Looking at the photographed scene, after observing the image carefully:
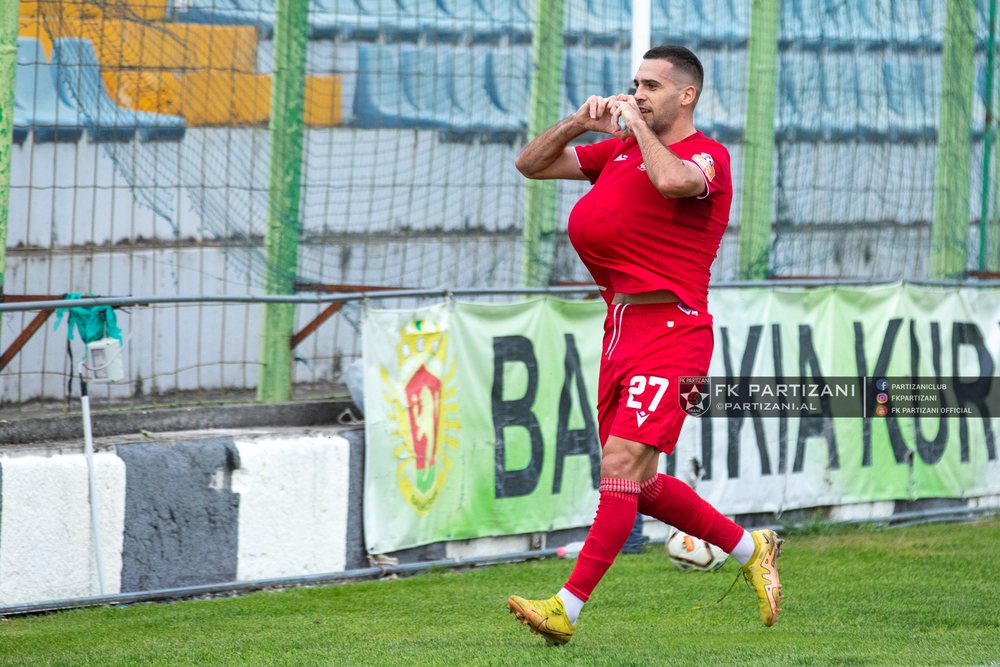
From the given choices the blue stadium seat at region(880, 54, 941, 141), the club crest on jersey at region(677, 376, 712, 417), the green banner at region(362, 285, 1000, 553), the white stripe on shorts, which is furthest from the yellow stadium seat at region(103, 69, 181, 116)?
the blue stadium seat at region(880, 54, 941, 141)

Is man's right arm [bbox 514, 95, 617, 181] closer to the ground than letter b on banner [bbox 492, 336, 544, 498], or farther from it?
farther from it

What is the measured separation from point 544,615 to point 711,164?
5.58 ft

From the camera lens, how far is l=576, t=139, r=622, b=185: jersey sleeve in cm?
589

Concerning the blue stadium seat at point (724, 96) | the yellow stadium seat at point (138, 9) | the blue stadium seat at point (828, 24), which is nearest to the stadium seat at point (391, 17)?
the yellow stadium seat at point (138, 9)

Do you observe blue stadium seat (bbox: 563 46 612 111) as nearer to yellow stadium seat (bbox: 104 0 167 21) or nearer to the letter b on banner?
the letter b on banner

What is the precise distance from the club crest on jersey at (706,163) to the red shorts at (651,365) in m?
0.48

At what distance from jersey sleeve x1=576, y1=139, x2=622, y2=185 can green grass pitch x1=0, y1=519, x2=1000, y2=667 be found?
1.80m

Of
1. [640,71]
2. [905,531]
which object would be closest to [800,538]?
[905,531]

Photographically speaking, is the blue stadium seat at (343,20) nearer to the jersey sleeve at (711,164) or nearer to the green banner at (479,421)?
the green banner at (479,421)

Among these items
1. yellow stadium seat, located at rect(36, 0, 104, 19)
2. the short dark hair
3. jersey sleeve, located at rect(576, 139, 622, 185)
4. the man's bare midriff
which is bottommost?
the man's bare midriff

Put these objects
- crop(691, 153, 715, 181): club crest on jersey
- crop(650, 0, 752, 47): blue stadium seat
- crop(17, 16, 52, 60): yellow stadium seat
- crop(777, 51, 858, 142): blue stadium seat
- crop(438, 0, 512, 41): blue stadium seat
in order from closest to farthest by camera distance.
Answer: crop(691, 153, 715, 181): club crest on jersey < crop(17, 16, 52, 60): yellow stadium seat < crop(438, 0, 512, 41): blue stadium seat < crop(650, 0, 752, 47): blue stadium seat < crop(777, 51, 858, 142): blue stadium seat

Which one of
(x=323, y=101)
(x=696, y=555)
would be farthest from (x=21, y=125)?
(x=696, y=555)

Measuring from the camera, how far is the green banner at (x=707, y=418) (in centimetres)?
782

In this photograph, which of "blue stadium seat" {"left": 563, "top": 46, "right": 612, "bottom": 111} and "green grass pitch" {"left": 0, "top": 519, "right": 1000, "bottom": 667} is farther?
"blue stadium seat" {"left": 563, "top": 46, "right": 612, "bottom": 111}
